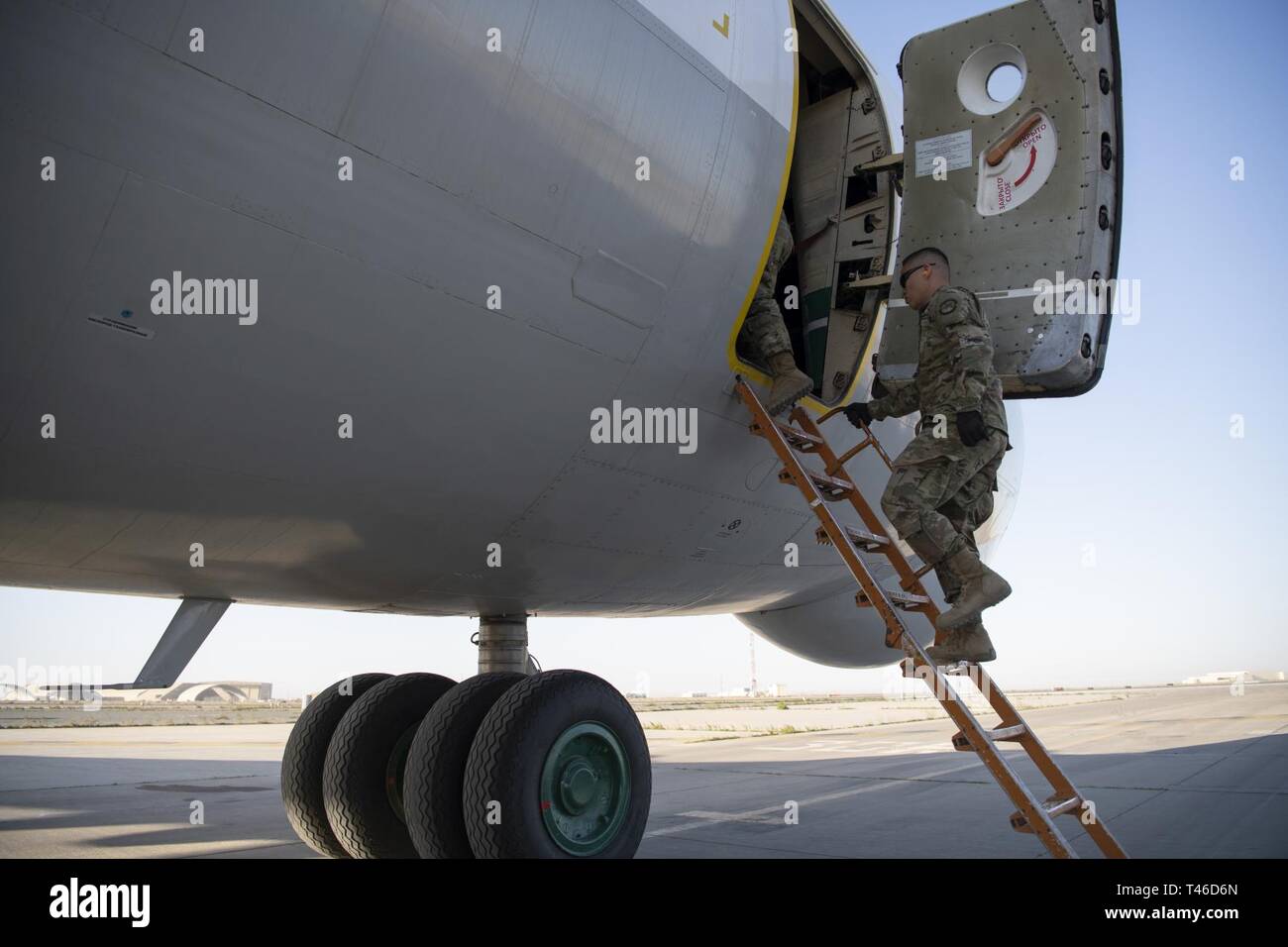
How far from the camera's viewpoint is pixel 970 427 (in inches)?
171

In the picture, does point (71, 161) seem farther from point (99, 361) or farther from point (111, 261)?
point (99, 361)

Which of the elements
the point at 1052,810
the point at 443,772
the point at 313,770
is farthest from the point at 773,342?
the point at 313,770

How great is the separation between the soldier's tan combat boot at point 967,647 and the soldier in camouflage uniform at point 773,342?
1286mm

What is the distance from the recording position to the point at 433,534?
4.02 metres

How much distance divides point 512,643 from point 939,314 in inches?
135

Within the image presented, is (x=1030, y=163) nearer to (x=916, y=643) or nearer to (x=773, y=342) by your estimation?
(x=773, y=342)

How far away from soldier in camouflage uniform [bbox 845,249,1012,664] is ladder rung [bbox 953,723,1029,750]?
12.8 inches

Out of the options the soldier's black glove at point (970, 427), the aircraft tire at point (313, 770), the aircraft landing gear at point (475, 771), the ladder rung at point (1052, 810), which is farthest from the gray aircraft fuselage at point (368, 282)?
the ladder rung at point (1052, 810)

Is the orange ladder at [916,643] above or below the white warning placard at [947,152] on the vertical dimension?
below

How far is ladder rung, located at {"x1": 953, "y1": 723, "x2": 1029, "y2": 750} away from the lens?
403 centimetres

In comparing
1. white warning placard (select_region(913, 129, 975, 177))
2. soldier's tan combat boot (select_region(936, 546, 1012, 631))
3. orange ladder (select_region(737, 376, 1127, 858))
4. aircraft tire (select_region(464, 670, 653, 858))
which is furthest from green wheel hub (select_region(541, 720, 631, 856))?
white warning placard (select_region(913, 129, 975, 177))

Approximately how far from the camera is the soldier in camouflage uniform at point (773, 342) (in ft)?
14.9

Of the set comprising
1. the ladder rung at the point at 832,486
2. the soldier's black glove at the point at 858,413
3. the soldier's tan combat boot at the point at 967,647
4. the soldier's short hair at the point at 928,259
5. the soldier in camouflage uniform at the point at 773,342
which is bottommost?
the soldier's tan combat boot at the point at 967,647

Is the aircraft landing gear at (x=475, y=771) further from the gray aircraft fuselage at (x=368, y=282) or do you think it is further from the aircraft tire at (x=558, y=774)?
the gray aircraft fuselage at (x=368, y=282)
